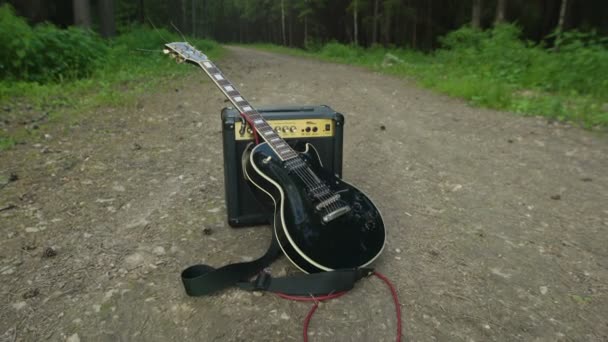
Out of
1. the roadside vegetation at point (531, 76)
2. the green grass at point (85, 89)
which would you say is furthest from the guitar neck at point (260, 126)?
the roadside vegetation at point (531, 76)

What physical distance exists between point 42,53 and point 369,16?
18.2 metres

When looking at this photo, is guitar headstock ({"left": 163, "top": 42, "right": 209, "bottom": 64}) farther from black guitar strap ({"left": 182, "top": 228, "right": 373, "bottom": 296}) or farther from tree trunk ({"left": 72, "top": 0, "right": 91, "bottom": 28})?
tree trunk ({"left": 72, "top": 0, "right": 91, "bottom": 28})

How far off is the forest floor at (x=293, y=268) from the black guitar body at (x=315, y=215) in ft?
0.63

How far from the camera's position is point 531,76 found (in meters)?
6.95

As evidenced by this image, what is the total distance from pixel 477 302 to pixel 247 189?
1243 mm

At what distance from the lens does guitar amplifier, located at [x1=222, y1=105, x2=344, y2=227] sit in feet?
7.22

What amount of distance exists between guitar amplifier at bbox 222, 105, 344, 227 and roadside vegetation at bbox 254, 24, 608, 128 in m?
3.73

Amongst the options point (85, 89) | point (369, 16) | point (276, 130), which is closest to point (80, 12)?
point (85, 89)

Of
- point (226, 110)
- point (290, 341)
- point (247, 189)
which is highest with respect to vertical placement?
point (226, 110)

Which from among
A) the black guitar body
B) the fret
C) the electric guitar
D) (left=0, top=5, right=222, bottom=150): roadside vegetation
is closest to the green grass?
(left=0, top=5, right=222, bottom=150): roadside vegetation

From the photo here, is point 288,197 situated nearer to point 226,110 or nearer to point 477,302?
point 226,110

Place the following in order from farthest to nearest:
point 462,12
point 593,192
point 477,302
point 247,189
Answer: point 462,12 < point 593,192 < point 247,189 < point 477,302

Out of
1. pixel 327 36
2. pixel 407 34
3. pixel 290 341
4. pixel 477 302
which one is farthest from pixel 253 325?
pixel 327 36

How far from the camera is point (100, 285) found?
1876 millimetres
